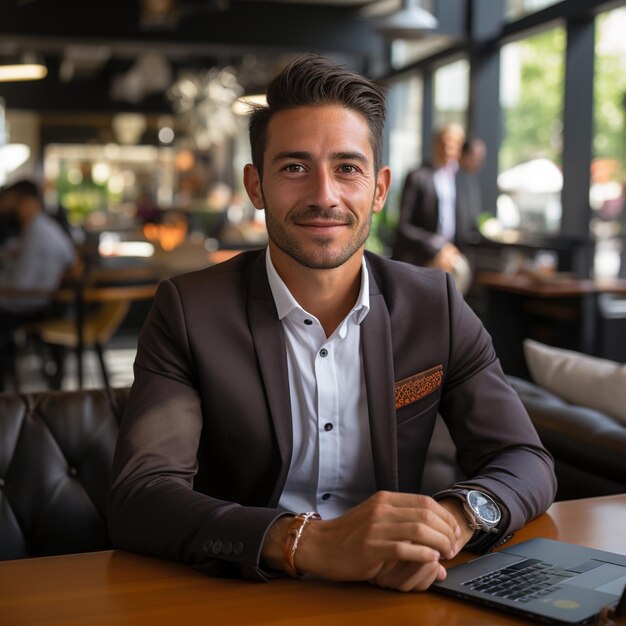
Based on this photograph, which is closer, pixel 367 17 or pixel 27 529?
pixel 27 529

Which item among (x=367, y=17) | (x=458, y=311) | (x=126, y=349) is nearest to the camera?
(x=458, y=311)

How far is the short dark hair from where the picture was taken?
1.71 m

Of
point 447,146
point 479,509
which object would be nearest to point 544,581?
point 479,509

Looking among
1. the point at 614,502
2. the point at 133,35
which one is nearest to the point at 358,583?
the point at 614,502

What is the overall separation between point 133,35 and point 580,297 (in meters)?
5.94

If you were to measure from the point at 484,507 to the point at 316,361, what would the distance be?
43cm

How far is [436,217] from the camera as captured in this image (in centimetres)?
729

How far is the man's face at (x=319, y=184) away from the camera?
167cm

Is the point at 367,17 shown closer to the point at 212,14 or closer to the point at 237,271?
the point at 212,14

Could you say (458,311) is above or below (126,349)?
above

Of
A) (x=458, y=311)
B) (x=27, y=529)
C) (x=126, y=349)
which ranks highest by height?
(x=458, y=311)

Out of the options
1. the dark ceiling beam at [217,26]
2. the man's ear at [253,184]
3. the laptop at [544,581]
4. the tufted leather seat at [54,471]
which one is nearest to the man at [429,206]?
the dark ceiling beam at [217,26]

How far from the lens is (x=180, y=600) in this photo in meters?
1.21

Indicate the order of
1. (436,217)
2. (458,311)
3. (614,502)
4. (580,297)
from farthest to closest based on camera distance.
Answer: (436,217)
(580,297)
(458,311)
(614,502)
